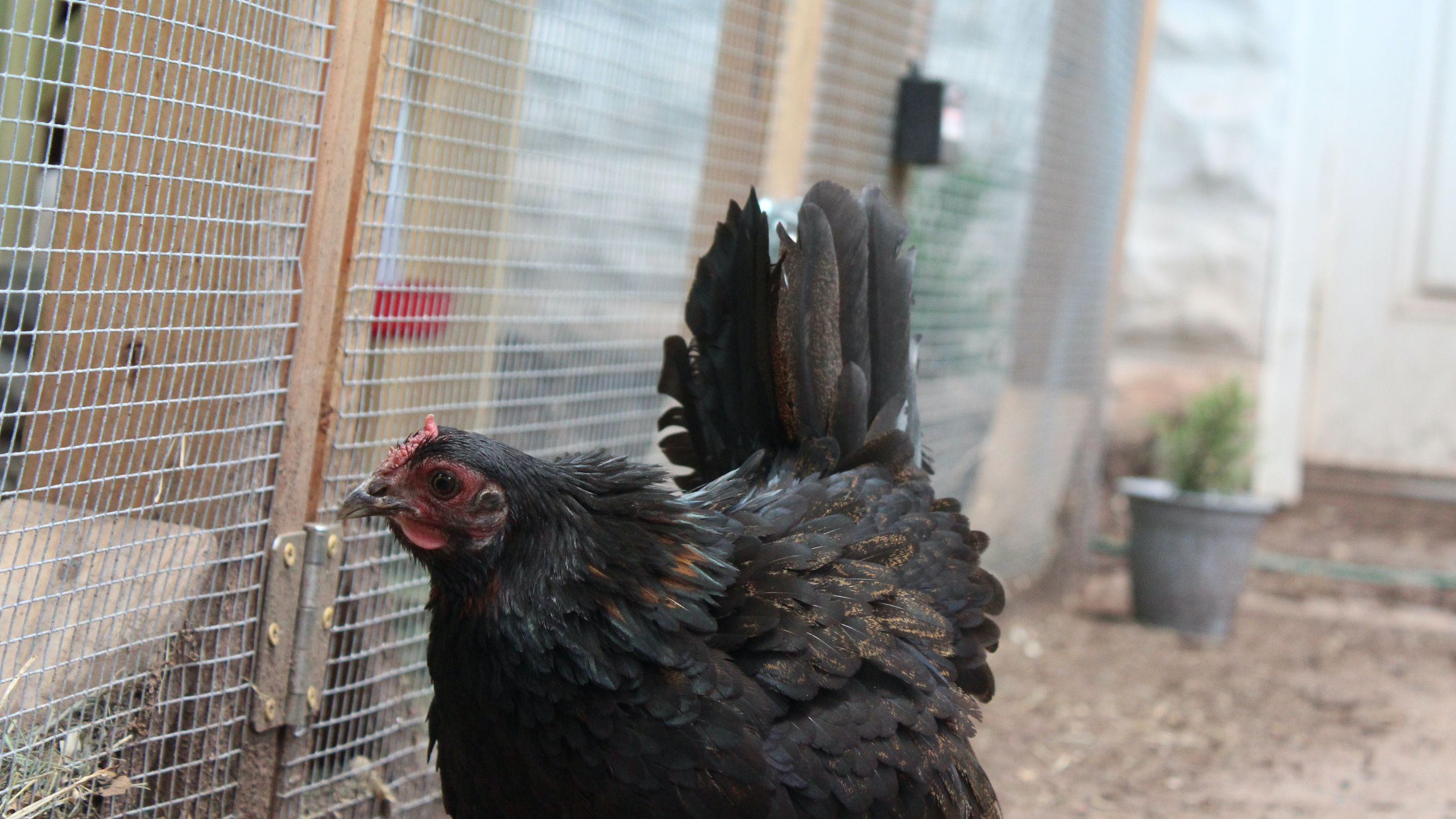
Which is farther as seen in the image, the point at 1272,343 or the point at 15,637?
the point at 1272,343

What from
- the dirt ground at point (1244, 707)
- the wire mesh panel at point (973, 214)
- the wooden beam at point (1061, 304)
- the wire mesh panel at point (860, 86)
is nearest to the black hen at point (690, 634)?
the wire mesh panel at point (860, 86)

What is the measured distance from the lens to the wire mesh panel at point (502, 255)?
2381 mm

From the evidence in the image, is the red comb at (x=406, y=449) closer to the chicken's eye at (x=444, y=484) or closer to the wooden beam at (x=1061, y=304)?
the chicken's eye at (x=444, y=484)

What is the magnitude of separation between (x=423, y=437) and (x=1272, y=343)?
657cm

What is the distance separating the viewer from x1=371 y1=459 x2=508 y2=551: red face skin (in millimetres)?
1774

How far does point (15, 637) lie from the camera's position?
1812 mm

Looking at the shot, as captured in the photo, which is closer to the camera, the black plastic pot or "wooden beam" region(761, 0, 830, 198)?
"wooden beam" region(761, 0, 830, 198)

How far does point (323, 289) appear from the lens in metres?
2.22

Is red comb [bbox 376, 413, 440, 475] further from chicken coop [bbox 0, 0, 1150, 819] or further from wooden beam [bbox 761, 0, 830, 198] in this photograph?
wooden beam [bbox 761, 0, 830, 198]

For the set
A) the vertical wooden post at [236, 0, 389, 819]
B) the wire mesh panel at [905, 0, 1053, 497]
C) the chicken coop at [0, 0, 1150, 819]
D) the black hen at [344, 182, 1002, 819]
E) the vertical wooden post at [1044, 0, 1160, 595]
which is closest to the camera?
the black hen at [344, 182, 1002, 819]

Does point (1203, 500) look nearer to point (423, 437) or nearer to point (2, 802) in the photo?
point (423, 437)

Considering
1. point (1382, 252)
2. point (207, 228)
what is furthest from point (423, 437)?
point (1382, 252)

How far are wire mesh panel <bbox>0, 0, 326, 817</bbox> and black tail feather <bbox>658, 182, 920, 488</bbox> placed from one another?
803 mm

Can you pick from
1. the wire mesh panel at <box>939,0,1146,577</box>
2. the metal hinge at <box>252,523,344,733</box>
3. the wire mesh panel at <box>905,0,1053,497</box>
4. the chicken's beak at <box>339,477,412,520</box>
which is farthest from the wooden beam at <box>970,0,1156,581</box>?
the chicken's beak at <box>339,477,412,520</box>
